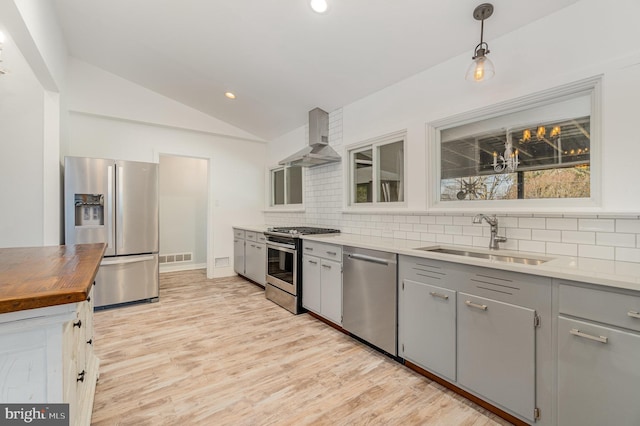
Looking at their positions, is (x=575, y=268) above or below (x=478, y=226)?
below

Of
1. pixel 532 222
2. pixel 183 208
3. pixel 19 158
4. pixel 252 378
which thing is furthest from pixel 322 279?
pixel 183 208

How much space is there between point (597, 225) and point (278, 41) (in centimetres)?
294

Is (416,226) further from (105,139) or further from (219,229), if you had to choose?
(105,139)

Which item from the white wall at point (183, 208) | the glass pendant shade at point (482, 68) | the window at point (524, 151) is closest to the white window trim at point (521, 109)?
the window at point (524, 151)

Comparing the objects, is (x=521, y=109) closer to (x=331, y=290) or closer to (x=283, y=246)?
(x=331, y=290)

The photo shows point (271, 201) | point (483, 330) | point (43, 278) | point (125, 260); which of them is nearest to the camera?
point (43, 278)

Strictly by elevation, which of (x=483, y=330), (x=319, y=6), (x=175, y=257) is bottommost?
(x=175, y=257)

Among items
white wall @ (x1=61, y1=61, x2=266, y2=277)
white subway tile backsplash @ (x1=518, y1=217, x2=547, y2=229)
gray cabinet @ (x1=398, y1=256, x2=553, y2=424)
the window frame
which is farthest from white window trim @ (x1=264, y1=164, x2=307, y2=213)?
white subway tile backsplash @ (x1=518, y1=217, x2=547, y2=229)

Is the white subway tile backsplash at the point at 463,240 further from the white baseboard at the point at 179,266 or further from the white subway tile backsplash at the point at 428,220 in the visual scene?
the white baseboard at the point at 179,266

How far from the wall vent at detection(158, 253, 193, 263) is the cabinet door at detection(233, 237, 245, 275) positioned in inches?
53.5

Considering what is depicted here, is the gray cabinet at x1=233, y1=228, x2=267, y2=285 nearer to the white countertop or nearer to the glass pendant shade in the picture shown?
the white countertop

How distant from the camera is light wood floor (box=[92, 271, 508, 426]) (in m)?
1.73

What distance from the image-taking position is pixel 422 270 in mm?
2098

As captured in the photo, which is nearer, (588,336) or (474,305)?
(588,336)
